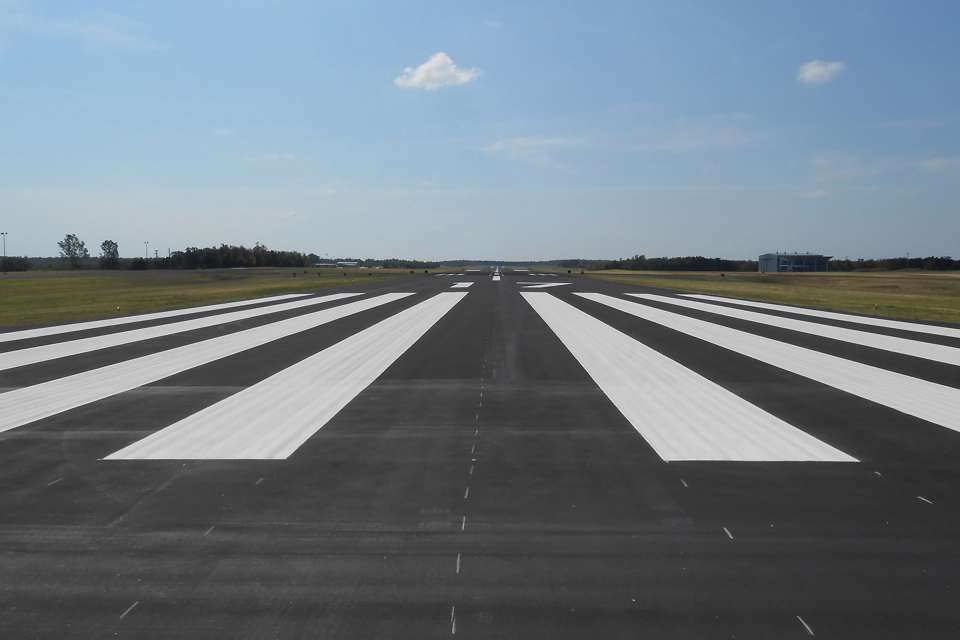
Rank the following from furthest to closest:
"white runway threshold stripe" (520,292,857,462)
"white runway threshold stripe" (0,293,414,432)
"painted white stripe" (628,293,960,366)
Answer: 1. "painted white stripe" (628,293,960,366)
2. "white runway threshold stripe" (0,293,414,432)
3. "white runway threshold stripe" (520,292,857,462)

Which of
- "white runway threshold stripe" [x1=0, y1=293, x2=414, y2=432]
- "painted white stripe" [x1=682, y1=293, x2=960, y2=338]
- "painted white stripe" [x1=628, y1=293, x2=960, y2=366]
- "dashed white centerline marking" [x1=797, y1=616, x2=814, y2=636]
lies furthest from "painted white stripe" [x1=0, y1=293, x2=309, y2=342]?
"painted white stripe" [x1=682, y1=293, x2=960, y2=338]

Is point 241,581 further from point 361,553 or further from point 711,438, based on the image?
point 711,438

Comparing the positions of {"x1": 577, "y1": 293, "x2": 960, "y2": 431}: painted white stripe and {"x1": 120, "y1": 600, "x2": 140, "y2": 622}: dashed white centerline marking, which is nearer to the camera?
{"x1": 120, "y1": 600, "x2": 140, "y2": 622}: dashed white centerline marking

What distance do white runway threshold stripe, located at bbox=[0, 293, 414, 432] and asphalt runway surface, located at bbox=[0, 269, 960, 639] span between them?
3.3 inches

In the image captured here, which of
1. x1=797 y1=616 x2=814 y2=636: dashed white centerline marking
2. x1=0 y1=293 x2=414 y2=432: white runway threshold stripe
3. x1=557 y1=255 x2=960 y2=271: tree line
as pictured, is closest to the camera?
x1=797 y1=616 x2=814 y2=636: dashed white centerline marking

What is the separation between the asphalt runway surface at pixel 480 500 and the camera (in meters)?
3.47

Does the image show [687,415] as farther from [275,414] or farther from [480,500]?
[275,414]

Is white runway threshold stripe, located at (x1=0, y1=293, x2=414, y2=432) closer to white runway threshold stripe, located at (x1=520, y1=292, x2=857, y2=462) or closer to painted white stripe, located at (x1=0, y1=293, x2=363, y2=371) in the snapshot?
painted white stripe, located at (x1=0, y1=293, x2=363, y2=371)

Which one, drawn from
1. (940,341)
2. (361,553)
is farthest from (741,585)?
(940,341)

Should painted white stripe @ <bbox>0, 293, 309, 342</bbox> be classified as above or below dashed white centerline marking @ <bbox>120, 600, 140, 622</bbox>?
above

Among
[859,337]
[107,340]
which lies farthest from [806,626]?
[107,340]

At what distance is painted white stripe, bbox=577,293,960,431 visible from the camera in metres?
8.05

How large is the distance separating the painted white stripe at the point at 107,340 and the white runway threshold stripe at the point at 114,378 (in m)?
1.83

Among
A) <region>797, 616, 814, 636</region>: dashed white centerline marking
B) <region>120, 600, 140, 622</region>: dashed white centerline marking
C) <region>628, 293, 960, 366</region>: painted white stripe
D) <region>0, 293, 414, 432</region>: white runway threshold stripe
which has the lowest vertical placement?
<region>120, 600, 140, 622</region>: dashed white centerline marking
